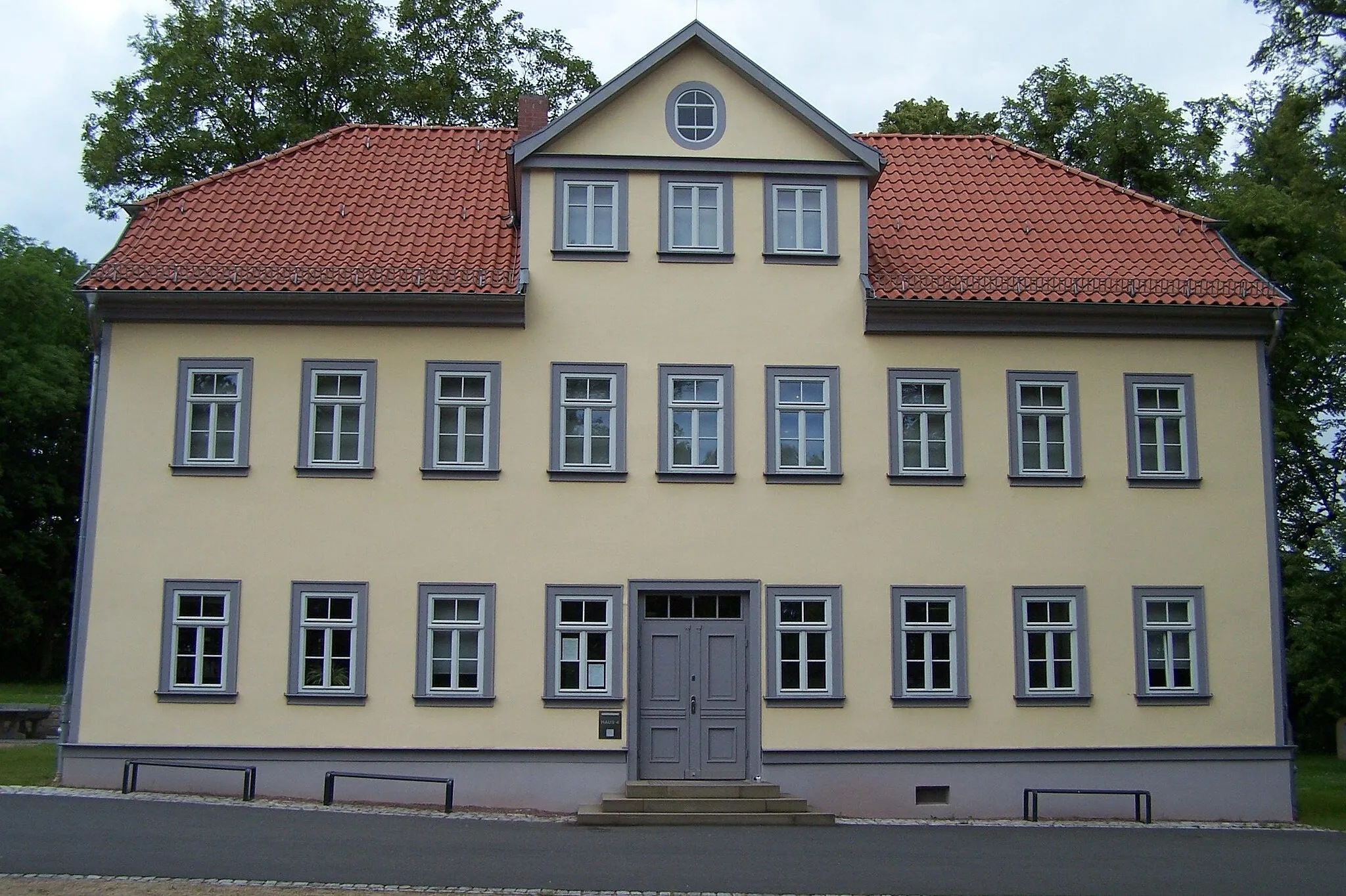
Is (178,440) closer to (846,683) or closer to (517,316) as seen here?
(517,316)

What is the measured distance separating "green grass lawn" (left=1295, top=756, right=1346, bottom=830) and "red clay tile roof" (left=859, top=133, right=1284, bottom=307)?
709 centimetres

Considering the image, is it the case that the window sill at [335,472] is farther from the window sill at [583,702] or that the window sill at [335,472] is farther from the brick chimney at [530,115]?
the brick chimney at [530,115]

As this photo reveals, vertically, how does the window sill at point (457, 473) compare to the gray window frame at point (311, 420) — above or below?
below

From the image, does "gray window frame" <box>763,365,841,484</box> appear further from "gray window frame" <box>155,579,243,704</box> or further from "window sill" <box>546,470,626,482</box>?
"gray window frame" <box>155,579,243,704</box>

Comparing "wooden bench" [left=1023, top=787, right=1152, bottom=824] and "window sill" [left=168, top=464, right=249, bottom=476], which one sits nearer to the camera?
"wooden bench" [left=1023, top=787, right=1152, bottom=824]

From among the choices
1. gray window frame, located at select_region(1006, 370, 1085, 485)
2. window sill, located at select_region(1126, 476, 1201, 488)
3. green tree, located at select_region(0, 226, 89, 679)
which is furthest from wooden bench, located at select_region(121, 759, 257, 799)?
green tree, located at select_region(0, 226, 89, 679)

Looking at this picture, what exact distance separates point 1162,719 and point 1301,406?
52.4 ft

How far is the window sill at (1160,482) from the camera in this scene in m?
20.6

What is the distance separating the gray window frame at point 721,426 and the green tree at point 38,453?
28.1 m

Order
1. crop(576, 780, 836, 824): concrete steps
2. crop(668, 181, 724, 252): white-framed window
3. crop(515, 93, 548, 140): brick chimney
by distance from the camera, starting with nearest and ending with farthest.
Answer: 1. crop(576, 780, 836, 824): concrete steps
2. crop(668, 181, 724, 252): white-framed window
3. crop(515, 93, 548, 140): brick chimney

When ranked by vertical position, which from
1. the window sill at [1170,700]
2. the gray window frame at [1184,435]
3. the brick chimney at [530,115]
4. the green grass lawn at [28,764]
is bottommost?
the green grass lawn at [28,764]

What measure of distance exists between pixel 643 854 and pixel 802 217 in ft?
31.4

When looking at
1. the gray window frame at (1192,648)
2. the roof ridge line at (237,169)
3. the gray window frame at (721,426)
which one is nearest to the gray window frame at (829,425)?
the gray window frame at (721,426)

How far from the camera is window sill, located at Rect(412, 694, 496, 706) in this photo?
64.2ft
